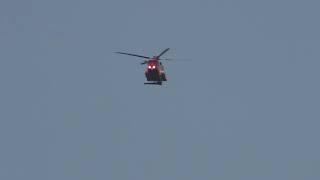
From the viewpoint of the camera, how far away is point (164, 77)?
218 feet

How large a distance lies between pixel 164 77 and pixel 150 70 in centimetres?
217

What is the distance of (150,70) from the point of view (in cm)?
6525
